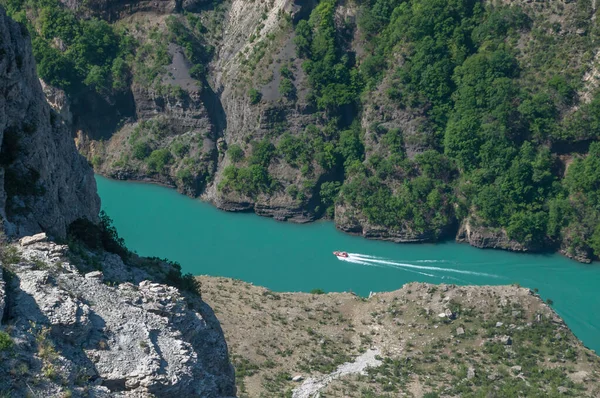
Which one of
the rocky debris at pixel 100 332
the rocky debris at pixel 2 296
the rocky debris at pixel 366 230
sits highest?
the rocky debris at pixel 2 296

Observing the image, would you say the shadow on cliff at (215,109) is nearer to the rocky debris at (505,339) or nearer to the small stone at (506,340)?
the rocky debris at (505,339)

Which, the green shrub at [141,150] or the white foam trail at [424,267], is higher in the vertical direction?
the green shrub at [141,150]

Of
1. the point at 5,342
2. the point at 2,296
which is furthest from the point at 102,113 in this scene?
the point at 5,342

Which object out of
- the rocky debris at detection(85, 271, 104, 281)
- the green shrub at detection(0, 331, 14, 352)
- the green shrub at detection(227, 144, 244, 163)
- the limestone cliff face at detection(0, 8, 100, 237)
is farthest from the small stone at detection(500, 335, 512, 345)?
the green shrub at detection(0, 331, 14, 352)

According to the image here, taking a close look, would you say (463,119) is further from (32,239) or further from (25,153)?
(32,239)

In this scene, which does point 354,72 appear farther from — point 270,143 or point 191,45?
point 191,45

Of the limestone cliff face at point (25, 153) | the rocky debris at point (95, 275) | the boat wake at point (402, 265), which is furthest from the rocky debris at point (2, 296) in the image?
the boat wake at point (402, 265)

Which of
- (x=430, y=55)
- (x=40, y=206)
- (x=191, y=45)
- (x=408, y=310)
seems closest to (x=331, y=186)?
(x=430, y=55)
